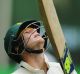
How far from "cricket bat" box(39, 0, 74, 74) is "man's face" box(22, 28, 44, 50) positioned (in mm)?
139

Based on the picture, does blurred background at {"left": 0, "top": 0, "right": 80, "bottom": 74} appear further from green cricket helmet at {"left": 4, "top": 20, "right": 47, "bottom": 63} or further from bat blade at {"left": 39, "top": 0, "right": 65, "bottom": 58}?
bat blade at {"left": 39, "top": 0, "right": 65, "bottom": 58}

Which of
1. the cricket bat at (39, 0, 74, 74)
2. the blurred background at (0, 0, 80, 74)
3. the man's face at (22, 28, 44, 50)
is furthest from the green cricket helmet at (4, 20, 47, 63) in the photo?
the blurred background at (0, 0, 80, 74)

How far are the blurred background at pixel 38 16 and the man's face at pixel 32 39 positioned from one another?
1.58m

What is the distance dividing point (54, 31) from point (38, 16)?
1.94 meters

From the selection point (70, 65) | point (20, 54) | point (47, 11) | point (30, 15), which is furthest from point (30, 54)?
point (30, 15)

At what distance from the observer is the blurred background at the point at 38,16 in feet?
10.3

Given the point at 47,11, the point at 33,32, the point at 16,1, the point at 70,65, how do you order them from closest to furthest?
the point at 47,11
the point at 70,65
the point at 33,32
the point at 16,1

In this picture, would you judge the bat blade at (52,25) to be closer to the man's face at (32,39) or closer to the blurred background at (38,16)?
the man's face at (32,39)

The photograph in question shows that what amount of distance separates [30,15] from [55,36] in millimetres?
2013

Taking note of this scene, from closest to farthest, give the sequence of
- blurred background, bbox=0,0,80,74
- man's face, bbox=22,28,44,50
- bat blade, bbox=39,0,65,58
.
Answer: bat blade, bbox=39,0,65,58
man's face, bbox=22,28,44,50
blurred background, bbox=0,0,80,74

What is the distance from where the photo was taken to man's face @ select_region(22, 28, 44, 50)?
4.58ft

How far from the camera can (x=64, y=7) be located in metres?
3.36

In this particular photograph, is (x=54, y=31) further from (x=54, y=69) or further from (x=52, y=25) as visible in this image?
(x=54, y=69)

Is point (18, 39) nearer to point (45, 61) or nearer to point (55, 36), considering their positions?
point (45, 61)
